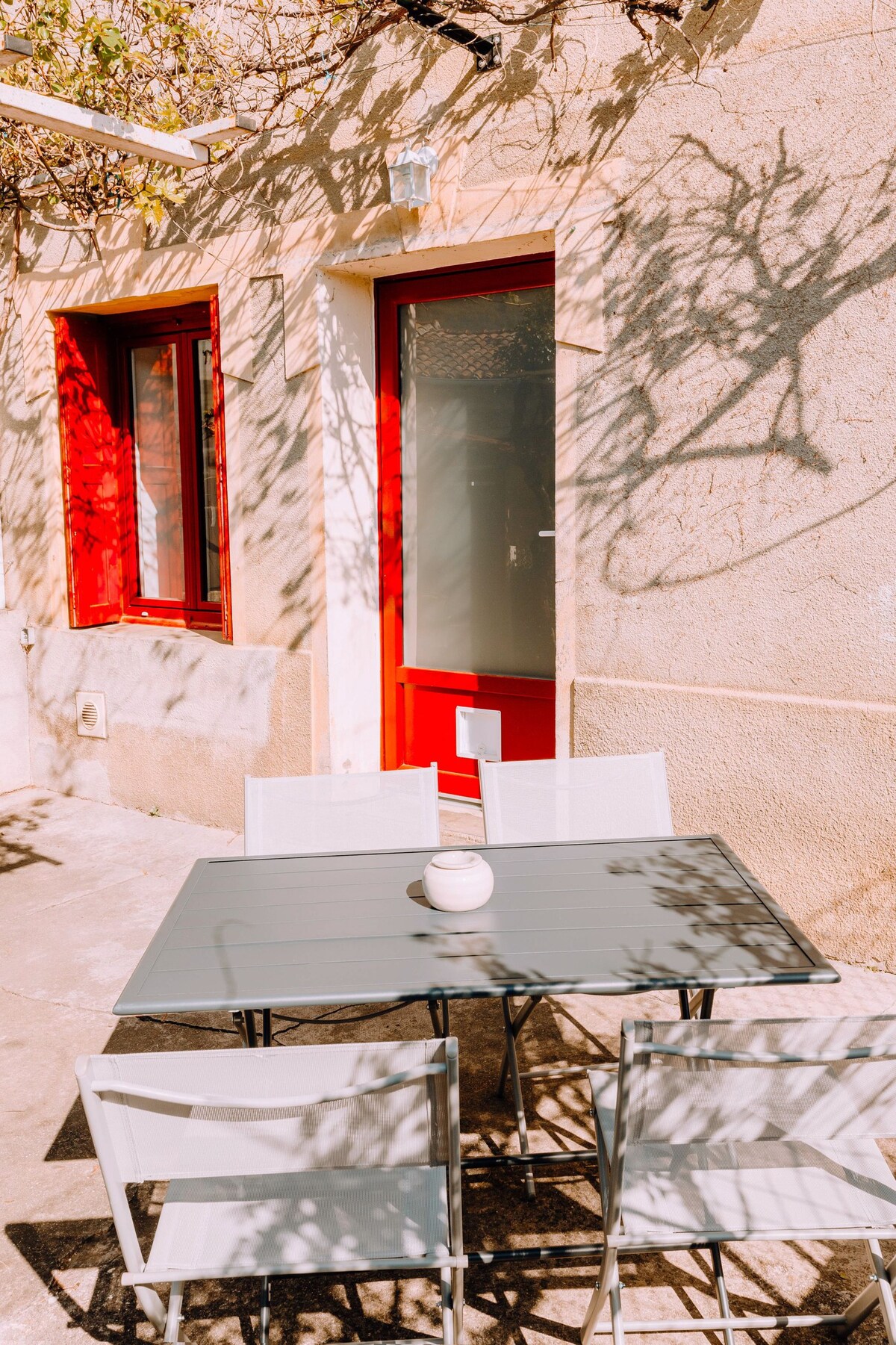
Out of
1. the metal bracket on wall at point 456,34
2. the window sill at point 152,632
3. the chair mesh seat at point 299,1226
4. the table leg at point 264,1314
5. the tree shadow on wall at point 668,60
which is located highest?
the metal bracket on wall at point 456,34

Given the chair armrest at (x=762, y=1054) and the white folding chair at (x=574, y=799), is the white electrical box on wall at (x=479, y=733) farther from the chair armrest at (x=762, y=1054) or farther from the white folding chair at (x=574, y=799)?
the chair armrest at (x=762, y=1054)

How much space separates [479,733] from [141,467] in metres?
2.83

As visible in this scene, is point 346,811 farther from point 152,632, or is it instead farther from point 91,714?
point 91,714

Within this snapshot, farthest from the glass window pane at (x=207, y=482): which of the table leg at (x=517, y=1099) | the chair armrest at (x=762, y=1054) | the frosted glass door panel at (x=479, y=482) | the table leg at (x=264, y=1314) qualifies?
the chair armrest at (x=762, y=1054)

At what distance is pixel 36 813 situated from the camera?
6.04m

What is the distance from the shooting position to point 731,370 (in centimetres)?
392

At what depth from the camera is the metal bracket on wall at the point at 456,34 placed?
12.8 feet

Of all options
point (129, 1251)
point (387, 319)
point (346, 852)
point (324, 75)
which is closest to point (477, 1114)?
point (346, 852)

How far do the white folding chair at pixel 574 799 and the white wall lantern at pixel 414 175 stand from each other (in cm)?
264

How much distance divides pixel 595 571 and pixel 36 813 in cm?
367

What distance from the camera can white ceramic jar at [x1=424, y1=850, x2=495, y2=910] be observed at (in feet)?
8.14

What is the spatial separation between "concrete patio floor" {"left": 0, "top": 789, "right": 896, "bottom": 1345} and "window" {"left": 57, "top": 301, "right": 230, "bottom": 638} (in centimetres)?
209

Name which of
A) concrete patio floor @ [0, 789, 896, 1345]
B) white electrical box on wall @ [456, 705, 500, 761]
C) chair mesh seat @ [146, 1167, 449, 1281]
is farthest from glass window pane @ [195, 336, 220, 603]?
chair mesh seat @ [146, 1167, 449, 1281]

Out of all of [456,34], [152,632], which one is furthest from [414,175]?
Answer: [152,632]
